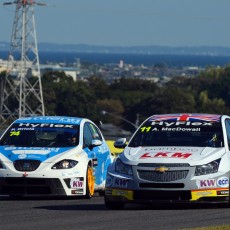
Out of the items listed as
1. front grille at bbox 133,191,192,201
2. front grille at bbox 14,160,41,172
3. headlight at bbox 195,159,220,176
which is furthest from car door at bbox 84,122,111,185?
headlight at bbox 195,159,220,176

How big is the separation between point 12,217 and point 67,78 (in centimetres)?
12383

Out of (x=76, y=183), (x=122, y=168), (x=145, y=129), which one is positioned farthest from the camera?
(x=76, y=183)

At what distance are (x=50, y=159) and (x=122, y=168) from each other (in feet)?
7.50

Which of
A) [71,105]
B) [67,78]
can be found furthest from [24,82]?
[67,78]

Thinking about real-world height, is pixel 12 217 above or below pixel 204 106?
above

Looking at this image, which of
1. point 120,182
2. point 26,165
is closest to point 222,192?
point 120,182

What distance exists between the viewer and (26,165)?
17938 millimetres

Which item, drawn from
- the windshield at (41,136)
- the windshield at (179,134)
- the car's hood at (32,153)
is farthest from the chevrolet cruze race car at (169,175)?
the windshield at (41,136)

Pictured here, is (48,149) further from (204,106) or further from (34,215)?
(204,106)

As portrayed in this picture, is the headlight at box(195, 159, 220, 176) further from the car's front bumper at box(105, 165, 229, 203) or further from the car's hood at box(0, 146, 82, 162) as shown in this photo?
the car's hood at box(0, 146, 82, 162)

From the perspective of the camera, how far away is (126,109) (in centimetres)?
12794

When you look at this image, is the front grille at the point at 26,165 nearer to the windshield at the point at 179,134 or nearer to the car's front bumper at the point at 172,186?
the windshield at the point at 179,134

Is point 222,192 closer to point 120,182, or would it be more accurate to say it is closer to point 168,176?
point 168,176

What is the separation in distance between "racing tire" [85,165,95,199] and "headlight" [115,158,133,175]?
2264 mm
